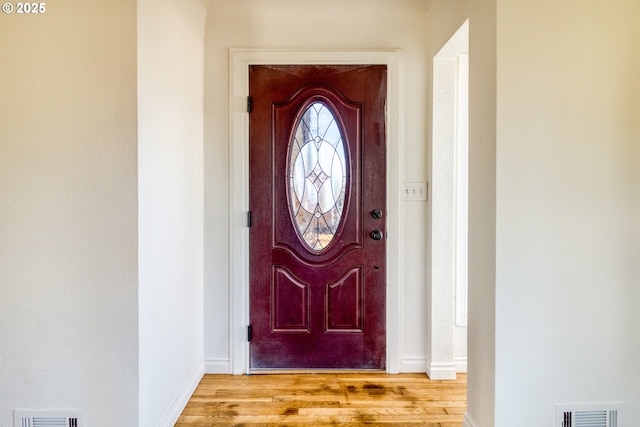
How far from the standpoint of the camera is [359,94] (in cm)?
235

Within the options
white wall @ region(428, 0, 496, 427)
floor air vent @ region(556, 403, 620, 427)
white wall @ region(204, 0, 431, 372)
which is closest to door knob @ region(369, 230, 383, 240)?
white wall @ region(204, 0, 431, 372)

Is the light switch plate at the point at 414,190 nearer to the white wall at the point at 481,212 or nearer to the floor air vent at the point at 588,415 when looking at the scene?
the white wall at the point at 481,212

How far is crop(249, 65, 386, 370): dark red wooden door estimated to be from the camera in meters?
2.35

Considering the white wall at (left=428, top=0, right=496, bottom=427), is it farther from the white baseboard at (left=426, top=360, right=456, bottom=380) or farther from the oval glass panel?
the oval glass panel

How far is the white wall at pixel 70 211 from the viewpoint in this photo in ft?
4.78

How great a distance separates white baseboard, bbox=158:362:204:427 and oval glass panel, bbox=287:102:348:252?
1056mm

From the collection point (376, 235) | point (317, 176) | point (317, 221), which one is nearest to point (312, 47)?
point (317, 176)

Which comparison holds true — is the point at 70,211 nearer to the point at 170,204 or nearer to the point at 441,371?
the point at 170,204

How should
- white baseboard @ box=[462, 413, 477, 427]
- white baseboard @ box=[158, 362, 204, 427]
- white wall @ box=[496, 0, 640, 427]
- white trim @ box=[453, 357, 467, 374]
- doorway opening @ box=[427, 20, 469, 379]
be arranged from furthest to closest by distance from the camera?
white trim @ box=[453, 357, 467, 374], doorway opening @ box=[427, 20, 469, 379], white baseboard @ box=[158, 362, 204, 427], white baseboard @ box=[462, 413, 477, 427], white wall @ box=[496, 0, 640, 427]

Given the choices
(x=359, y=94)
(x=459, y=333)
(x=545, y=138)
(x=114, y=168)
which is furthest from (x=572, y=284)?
(x=114, y=168)

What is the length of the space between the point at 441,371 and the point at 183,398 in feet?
5.12

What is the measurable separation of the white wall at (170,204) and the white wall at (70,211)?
0.07 meters

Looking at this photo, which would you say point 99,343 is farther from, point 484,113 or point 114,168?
point 484,113

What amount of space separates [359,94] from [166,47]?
1.17 m
